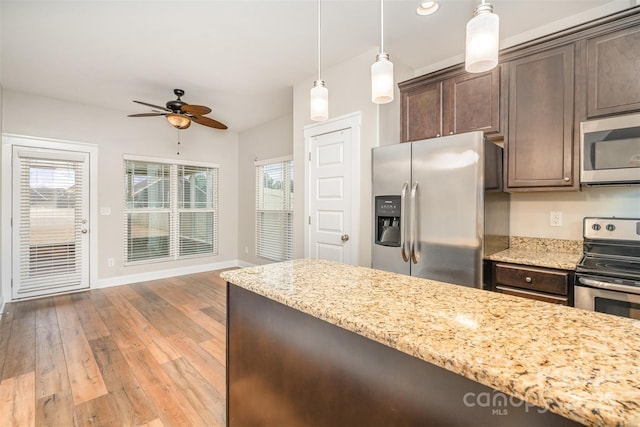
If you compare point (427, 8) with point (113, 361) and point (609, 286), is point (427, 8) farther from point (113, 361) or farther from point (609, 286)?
point (113, 361)

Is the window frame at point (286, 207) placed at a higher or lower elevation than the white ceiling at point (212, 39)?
lower

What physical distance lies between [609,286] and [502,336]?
1.44 metres

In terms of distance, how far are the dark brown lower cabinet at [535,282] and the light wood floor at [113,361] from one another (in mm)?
2038

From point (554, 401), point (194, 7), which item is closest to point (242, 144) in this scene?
point (194, 7)

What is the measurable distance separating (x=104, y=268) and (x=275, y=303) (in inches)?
178

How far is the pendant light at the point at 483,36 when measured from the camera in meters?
1.08

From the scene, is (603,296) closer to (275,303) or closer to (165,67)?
(275,303)

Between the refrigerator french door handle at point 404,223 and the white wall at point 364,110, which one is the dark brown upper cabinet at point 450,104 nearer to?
the white wall at point 364,110

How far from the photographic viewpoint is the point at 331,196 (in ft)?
10.7

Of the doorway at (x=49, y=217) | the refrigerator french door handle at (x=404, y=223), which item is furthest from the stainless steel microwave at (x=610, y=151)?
the doorway at (x=49, y=217)

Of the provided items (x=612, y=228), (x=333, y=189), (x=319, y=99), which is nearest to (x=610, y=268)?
(x=612, y=228)

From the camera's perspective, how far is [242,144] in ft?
19.2

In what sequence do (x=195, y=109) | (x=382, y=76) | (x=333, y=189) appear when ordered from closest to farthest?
(x=382, y=76), (x=333, y=189), (x=195, y=109)

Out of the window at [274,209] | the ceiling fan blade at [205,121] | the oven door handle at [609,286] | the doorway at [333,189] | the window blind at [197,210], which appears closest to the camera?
the oven door handle at [609,286]
